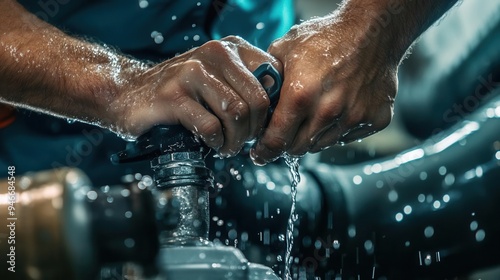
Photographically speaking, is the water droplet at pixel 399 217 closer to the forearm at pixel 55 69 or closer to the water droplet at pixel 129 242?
the forearm at pixel 55 69

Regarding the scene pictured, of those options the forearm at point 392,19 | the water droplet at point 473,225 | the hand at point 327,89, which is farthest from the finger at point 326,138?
the water droplet at point 473,225

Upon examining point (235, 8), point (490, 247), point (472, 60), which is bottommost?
point (490, 247)

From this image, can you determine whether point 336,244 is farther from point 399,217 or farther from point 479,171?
point 479,171

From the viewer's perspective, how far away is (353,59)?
2.74 ft

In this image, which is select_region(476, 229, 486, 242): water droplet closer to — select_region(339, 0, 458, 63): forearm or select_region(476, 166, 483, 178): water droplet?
select_region(476, 166, 483, 178): water droplet

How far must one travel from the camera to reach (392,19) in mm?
901

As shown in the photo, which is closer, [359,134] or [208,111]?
[208,111]

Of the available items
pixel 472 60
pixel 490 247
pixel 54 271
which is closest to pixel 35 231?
pixel 54 271

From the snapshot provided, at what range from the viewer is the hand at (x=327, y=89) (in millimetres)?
751

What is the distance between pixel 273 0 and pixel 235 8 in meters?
0.08

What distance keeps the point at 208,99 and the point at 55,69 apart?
205mm

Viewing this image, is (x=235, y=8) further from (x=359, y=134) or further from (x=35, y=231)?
(x=35, y=231)

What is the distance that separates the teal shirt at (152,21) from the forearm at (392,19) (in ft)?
0.96

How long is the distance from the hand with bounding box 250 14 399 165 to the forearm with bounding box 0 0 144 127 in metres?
0.17
